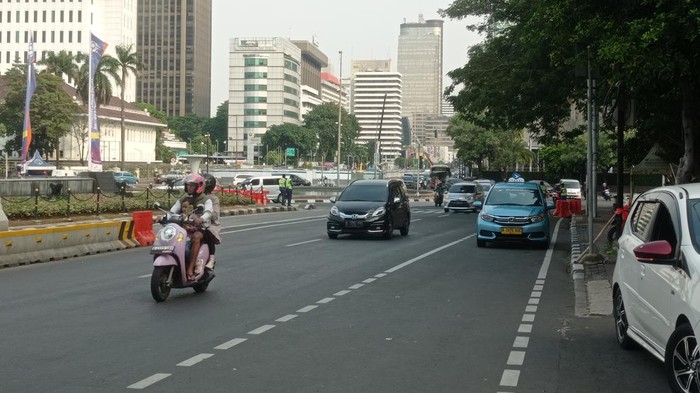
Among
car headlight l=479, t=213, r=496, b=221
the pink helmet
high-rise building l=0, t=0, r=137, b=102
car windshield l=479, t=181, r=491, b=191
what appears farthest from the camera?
high-rise building l=0, t=0, r=137, b=102

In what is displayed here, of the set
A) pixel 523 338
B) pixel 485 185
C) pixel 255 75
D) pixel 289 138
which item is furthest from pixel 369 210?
pixel 255 75

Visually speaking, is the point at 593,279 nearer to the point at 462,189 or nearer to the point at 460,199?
the point at 460,199

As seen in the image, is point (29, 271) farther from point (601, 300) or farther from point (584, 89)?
point (584, 89)

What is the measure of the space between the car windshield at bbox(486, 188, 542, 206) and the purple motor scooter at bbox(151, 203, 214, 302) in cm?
1250

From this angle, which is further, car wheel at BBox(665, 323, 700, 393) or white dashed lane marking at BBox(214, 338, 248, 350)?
white dashed lane marking at BBox(214, 338, 248, 350)

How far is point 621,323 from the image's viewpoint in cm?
907

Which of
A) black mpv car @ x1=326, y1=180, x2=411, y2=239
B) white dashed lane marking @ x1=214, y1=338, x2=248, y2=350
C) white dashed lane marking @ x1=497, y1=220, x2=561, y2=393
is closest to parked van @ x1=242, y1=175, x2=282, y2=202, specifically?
black mpv car @ x1=326, y1=180, x2=411, y2=239

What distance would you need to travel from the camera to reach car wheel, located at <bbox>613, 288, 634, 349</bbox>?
8.92 m

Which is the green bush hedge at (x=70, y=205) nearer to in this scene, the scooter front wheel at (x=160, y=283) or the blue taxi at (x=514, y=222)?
the blue taxi at (x=514, y=222)

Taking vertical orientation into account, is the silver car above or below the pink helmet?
below

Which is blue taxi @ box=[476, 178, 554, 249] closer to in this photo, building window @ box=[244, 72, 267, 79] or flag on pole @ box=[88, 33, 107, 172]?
flag on pole @ box=[88, 33, 107, 172]

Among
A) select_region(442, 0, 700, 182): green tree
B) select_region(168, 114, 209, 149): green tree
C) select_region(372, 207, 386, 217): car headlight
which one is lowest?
select_region(372, 207, 386, 217): car headlight

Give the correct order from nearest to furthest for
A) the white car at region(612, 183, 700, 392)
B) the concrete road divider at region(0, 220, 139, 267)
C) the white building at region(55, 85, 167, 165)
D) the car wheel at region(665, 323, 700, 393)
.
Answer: the car wheel at region(665, 323, 700, 393)
the white car at region(612, 183, 700, 392)
the concrete road divider at region(0, 220, 139, 267)
the white building at region(55, 85, 167, 165)

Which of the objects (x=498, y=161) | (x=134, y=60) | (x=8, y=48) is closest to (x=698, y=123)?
(x=134, y=60)
